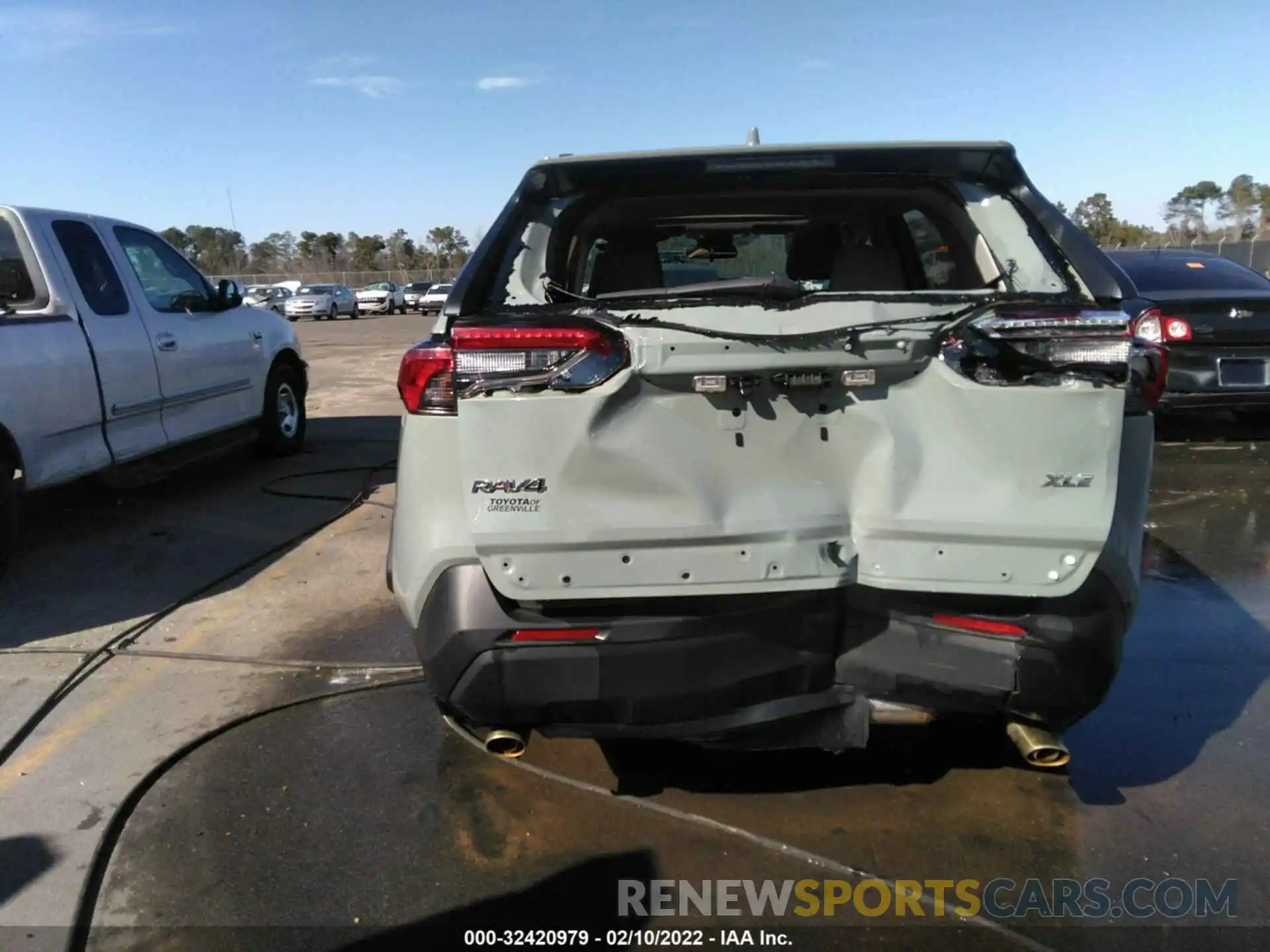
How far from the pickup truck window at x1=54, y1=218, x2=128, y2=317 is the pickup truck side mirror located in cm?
107

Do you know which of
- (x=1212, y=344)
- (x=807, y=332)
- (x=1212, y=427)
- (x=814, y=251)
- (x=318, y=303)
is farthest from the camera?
(x=318, y=303)

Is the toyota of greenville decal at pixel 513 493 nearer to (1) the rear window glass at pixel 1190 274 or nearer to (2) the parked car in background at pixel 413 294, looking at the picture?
(1) the rear window glass at pixel 1190 274

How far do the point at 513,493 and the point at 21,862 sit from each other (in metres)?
1.92

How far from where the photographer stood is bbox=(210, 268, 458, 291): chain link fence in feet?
207

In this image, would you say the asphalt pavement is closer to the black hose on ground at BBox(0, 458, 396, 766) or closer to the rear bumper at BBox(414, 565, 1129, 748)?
the black hose on ground at BBox(0, 458, 396, 766)

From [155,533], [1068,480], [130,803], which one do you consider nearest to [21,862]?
[130,803]

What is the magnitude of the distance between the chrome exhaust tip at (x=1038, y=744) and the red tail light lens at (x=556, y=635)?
1274mm

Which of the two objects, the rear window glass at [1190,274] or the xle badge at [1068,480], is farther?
the rear window glass at [1190,274]

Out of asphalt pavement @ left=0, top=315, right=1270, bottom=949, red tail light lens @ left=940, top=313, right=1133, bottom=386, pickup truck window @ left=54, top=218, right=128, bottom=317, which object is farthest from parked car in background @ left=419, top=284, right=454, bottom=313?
red tail light lens @ left=940, top=313, right=1133, bottom=386

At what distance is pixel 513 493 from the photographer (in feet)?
8.13

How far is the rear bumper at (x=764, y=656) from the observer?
8.38 ft

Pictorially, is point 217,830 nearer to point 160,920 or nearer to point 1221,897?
point 160,920

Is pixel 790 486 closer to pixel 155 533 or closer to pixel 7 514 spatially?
pixel 7 514

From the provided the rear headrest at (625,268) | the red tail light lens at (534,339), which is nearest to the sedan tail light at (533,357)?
the red tail light lens at (534,339)
